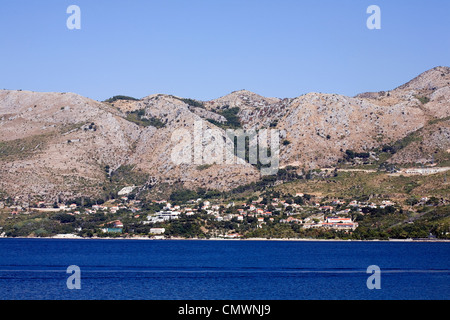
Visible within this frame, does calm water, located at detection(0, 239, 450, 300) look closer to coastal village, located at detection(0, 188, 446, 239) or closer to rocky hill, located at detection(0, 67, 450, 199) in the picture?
coastal village, located at detection(0, 188, 446, 239)

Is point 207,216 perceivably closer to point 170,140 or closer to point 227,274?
point 170,140

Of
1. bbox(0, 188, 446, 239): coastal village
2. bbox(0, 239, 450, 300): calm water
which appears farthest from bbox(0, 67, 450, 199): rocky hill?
bbox(0, 239, 450, 300): calm water

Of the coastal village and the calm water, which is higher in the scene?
the coastal village

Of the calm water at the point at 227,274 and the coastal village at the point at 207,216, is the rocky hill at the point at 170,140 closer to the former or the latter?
the coastal village at the point at 207,216

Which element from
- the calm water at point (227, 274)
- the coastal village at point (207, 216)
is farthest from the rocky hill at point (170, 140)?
the calm water at point (227, 274)

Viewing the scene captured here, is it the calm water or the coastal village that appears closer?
the calm water
